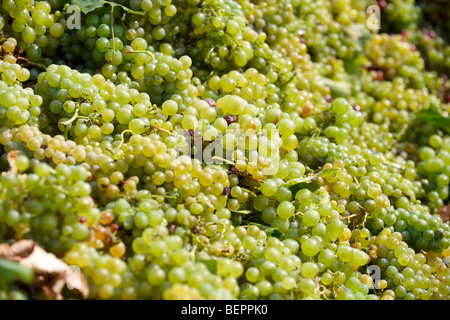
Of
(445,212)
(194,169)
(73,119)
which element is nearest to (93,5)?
(73,119)

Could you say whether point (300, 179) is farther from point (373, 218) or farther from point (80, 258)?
point (80, 258)

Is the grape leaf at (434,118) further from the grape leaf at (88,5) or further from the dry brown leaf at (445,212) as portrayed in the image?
the grape leaf at (88,5)

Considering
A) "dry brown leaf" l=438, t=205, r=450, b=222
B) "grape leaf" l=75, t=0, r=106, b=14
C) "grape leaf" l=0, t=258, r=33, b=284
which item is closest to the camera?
"grape leaf" l=0, t=258, r=33, b=284

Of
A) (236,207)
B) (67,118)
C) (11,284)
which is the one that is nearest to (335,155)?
(236,207)

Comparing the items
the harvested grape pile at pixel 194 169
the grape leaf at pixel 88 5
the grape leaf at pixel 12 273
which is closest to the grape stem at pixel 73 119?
the harvested grape pile at pixel 194 169

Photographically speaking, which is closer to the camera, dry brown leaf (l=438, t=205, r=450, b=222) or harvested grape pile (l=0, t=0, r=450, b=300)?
harvested grape pile (l=0, t=0, r=450, b=300)

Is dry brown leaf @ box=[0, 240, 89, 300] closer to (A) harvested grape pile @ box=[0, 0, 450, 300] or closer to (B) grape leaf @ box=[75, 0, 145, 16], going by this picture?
(A) harvested grape pile @ box=[0, 0, 450, 300]

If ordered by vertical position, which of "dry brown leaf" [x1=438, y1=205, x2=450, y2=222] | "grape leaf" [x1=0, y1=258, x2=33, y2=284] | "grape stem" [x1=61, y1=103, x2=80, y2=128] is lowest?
"dry brown leaf" [x1=438, y1=205, x2=450, y2=222]

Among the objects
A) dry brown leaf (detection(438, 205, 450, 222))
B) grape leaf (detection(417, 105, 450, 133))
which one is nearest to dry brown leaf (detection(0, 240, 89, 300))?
dry brown leaf (detection(438, 205, 450, 222))
